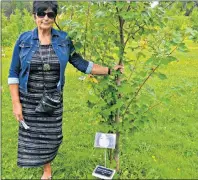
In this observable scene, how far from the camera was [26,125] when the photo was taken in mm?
3441

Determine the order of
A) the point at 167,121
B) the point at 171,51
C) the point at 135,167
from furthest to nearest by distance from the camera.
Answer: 1. the point at 167,121
2. the point at 135,167
3. the point at 171,51

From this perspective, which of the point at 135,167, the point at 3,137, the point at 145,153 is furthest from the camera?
the point at 3,137

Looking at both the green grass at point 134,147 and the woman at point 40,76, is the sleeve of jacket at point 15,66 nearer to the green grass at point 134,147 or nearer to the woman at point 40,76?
the woman at point 40,76

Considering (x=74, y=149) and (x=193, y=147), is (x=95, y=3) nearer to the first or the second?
(x=74, y=149)

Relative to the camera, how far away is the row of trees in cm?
293

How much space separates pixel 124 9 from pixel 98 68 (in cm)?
64

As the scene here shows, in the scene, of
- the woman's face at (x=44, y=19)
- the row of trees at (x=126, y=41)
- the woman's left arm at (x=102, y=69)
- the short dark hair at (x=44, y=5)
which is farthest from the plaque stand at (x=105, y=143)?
the short dark hair at (x=44, y=5)

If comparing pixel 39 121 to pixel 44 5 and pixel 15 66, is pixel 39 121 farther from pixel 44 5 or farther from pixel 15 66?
pixel 44 5

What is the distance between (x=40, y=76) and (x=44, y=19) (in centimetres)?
54

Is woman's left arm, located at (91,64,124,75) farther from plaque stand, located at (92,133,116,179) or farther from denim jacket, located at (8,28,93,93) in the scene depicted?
plaque stand, located at (92,133,116,179)

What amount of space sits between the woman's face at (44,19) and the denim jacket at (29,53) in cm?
11

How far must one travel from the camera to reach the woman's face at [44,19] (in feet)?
9.87

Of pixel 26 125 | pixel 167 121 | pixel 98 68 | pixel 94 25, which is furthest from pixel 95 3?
pixel 167 121

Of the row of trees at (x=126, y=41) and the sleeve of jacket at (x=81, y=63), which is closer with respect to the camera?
the row of trees at (x=126, y=41)
